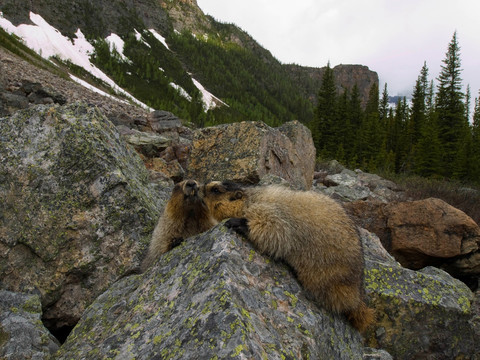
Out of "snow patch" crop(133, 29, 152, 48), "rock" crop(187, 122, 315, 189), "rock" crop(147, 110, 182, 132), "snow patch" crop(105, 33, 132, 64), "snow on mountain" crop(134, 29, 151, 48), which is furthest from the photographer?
"snow on mountain" crop(134, 29, 151, 48)

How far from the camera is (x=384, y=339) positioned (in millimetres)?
4621

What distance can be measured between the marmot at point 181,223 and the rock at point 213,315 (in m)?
0.56

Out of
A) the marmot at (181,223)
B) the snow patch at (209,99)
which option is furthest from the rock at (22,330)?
the snow patch at (209,99)

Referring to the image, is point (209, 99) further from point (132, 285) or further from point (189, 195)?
point (132, 285)

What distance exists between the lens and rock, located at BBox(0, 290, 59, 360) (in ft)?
10.4

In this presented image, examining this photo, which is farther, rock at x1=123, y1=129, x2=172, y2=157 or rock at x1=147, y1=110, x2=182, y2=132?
rock at x1=147, y1=110, x2=182, y2=132

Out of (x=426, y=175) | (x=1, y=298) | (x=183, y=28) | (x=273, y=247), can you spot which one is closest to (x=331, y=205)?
(x=273, y=247)

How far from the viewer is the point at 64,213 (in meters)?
4.63

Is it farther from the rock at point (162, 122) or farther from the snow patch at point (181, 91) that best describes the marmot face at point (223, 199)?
the snow patch at point (181, 91)

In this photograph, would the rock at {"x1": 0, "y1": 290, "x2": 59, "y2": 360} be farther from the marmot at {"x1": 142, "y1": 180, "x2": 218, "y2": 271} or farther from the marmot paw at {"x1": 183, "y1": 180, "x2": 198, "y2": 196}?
the marmot paw at {"x1": 183, "y1": 180, "x2": 198, "y2": 196}

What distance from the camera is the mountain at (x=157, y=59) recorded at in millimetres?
74562

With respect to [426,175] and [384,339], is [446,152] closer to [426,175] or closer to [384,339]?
[426,175]

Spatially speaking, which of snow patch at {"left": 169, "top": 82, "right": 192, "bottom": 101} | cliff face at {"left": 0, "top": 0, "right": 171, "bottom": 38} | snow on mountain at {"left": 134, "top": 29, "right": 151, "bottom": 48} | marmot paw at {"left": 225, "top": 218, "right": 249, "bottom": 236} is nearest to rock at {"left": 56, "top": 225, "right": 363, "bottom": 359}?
marmot paw at {"left": 225, "top": 218, "right": 249, "bottom": 236}

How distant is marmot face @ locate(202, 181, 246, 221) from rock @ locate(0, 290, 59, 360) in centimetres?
232
